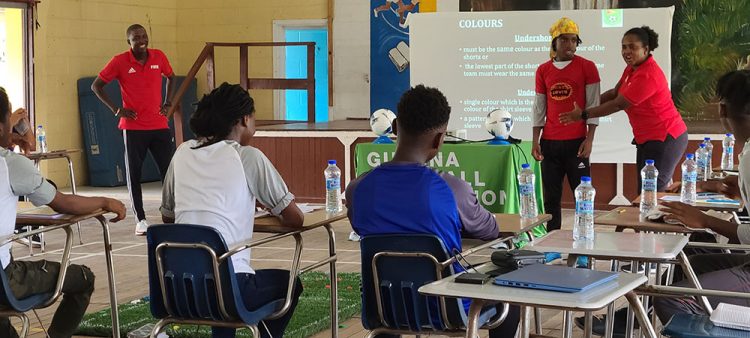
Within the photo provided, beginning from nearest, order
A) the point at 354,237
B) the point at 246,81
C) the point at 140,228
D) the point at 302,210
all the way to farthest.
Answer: the point at 302,210 → the point at 354,237 → the point at 140,228 → the point at 246,81

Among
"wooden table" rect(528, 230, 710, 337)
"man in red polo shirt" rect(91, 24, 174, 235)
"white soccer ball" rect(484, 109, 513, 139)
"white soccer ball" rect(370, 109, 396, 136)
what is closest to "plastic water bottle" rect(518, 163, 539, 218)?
"wooden table" rect(528, 230, 710, 337)

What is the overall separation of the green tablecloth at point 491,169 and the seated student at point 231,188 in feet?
10.7

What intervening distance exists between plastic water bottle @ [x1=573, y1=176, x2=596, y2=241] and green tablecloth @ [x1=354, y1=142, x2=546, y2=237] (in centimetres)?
321

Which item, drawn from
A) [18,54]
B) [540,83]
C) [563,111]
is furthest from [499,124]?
[18,54]

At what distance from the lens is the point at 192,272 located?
141 inches

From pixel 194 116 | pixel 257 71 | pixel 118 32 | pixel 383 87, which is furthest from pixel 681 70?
pixel 194 116

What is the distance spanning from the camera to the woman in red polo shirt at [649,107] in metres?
6.29

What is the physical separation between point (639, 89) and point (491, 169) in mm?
1228

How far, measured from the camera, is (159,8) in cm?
1366

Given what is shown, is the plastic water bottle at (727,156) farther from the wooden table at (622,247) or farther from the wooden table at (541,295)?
the wooden table at (541,295)

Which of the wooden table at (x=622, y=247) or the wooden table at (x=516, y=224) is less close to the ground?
the wooden table at (x=516, y=224)

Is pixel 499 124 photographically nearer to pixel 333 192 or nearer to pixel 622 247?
pixel 333 192

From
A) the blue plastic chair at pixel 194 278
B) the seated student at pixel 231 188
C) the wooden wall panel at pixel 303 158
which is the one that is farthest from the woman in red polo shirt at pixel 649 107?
the wooden wall panel at pixel 303 158

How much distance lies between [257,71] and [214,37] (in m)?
0.71
